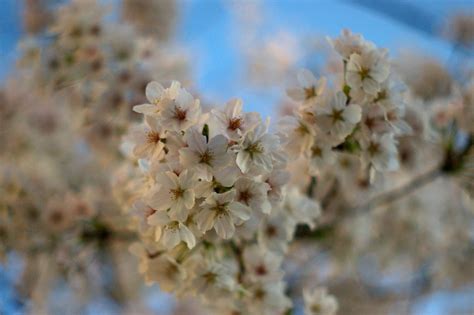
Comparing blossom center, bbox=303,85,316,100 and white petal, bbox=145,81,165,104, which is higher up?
blossom center, bbox=303,85,316,100

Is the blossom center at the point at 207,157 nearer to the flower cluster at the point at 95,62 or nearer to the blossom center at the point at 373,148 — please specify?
the blossom center at the point at 373,148

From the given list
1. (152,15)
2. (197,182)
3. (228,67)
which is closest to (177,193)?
(197,182)

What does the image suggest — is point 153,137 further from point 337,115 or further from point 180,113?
point 337,115

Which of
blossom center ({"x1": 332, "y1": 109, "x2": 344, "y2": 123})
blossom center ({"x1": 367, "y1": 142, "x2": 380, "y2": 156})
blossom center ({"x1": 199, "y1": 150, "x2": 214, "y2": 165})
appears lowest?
blossom center ({"x1": 199, "y1": 150, "x2": 214, "y2": 165})

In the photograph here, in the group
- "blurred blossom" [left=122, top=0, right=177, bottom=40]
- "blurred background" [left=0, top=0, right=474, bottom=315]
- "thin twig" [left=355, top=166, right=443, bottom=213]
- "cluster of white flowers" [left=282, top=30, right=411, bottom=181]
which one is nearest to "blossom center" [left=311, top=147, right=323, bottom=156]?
"cluster of white flowers" [left=282, top=30, right=411, bottom=181]

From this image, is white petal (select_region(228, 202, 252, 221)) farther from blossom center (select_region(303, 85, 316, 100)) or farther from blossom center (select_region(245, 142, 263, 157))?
blossom center (select_region(303, 85, 316, 100))

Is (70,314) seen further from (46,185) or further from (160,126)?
(160,126)
